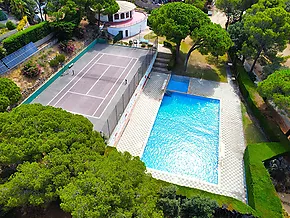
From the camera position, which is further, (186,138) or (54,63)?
(54,63)

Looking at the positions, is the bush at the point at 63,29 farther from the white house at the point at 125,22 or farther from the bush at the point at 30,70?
the bush at the point at 30,70

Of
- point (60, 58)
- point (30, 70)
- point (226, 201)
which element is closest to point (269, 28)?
point (226, 201)

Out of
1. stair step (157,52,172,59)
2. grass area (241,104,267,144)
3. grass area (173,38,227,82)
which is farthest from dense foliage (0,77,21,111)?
grass area (241,104,267,144)

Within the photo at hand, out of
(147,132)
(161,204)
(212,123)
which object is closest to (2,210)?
(161,204)

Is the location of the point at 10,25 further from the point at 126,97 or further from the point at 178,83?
the point at 178,83

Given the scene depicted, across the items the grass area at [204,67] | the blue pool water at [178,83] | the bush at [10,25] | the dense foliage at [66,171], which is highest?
A: the dense foliage at [66,171]

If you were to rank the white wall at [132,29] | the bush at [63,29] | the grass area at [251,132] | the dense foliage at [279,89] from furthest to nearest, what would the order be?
the white wall at [132,29] → the bush at [63,29] → the grass area at [251,132] → the dense foliage at [279,89]

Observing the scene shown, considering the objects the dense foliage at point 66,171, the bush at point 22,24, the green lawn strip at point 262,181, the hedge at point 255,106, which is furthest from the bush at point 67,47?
the green lawn strip at point 262,181
